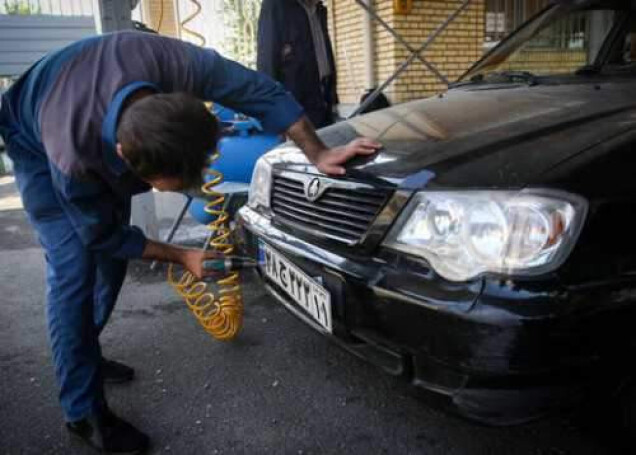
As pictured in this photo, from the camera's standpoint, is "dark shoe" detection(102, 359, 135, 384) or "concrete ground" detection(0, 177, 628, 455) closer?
"concrete ground" detection(0, 177, 628, 455)

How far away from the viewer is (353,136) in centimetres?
216

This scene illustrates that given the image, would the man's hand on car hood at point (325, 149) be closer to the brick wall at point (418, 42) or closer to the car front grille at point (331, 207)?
the car front grille at point (331, 207)

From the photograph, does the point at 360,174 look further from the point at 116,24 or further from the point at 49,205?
the point at 116,24

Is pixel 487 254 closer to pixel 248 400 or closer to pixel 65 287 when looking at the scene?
pixel 248 400

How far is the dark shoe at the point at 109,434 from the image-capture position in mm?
1915

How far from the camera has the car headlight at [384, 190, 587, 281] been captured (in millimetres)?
1385

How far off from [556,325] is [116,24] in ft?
11.3

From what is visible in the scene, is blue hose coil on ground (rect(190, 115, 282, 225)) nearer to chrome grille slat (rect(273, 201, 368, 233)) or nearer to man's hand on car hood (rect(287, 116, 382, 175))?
chrome grille slat (rect(273, 201, 368, 233))

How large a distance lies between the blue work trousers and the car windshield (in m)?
1.98

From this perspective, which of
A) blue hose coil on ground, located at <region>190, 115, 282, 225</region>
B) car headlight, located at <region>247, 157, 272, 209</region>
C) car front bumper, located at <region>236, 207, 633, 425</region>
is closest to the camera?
car front bumper, located at <region>236, 207, 633, 425</region>

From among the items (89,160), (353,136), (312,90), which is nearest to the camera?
(89,160)

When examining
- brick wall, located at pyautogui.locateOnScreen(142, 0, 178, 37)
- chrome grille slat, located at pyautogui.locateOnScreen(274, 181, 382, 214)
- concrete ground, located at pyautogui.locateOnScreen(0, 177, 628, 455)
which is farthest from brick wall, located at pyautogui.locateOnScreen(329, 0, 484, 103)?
brick wall, located at pyautogui.locateOnScreen(142, 0, 178, 37)

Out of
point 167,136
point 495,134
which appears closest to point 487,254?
point 495,134

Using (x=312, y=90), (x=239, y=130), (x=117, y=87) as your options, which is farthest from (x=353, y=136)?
(x=312, y=90)
